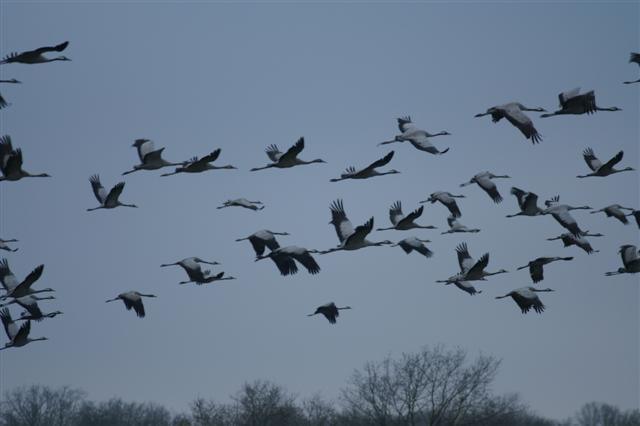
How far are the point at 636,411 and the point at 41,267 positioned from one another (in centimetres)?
13777

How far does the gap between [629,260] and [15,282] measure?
14.4 meters

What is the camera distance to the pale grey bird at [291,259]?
27922 millimetres

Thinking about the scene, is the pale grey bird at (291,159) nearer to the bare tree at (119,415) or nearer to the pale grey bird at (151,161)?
the pale grey bird at (151,161)

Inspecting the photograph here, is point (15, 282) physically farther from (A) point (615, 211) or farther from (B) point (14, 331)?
(A) point (615, 211)

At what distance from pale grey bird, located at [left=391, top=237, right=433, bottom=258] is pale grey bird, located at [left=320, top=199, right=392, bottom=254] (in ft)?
5.74

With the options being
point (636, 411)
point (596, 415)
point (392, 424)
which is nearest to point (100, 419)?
point (392, 424)

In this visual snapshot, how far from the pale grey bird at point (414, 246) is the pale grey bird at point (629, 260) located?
550 centimetres

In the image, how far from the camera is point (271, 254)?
27844mm

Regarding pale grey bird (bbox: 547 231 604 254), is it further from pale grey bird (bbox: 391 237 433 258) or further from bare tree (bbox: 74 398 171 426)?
bare tree (bbox: 74 398 171 426)

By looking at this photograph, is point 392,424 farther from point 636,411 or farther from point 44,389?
point 636,411

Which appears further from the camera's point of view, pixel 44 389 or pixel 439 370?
pixel 44 389

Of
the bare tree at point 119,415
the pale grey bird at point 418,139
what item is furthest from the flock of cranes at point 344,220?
the bare tree at point 119,415

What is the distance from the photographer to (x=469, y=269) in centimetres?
2838

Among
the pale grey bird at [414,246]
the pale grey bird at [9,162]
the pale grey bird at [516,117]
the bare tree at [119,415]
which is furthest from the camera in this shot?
the bare tree at [119,415]
